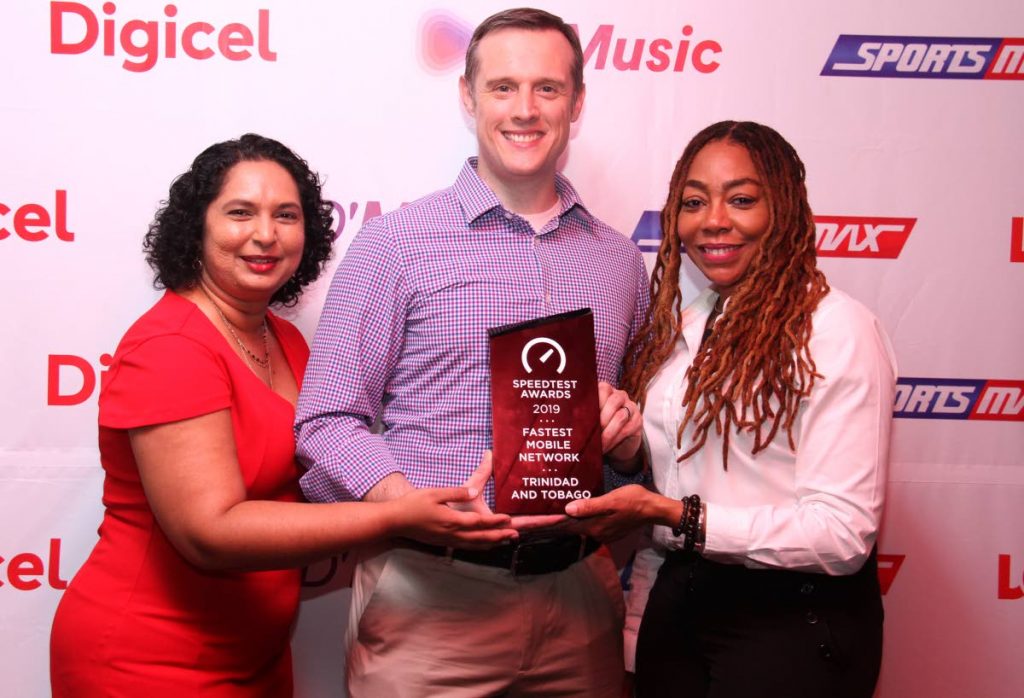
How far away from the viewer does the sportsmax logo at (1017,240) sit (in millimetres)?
2133

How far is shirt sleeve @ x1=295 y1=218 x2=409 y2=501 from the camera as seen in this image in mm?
1439

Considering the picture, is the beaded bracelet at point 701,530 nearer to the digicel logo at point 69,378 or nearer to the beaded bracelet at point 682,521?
the beaded bracelet at point 682,521

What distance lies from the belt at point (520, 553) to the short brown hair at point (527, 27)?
863 millimetres

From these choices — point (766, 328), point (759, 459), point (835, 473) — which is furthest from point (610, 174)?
point (835, 473)

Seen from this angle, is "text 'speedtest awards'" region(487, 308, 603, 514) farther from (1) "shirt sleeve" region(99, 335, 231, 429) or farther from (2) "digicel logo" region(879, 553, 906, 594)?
(2) "digicel logo" region(879, 553, 906, 594)

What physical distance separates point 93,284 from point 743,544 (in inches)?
62.6

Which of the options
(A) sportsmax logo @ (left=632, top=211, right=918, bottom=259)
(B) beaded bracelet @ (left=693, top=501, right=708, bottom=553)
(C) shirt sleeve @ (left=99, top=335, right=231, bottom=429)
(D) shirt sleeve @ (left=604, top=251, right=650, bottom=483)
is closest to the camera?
(C) shirt sleeve @ (left=99, top=335, right=231, bottom=429)

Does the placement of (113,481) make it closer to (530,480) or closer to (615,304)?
(530,480)

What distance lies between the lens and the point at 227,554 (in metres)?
1.33

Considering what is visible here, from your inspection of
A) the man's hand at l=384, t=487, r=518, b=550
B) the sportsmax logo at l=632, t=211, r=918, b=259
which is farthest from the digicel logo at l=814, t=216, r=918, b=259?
the man's hand at l=384, t=487, r=518, b=550

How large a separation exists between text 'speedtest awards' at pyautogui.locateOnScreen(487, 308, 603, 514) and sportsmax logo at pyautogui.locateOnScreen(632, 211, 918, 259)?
0.79 meters

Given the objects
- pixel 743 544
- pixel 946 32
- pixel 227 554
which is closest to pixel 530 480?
pixel 743 544

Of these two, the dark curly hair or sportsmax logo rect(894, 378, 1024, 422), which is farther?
sportsmax logo rect(894, 378, 1024, 422)

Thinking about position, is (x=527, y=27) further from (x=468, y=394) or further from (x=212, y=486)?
A: (x=212, y=486)
